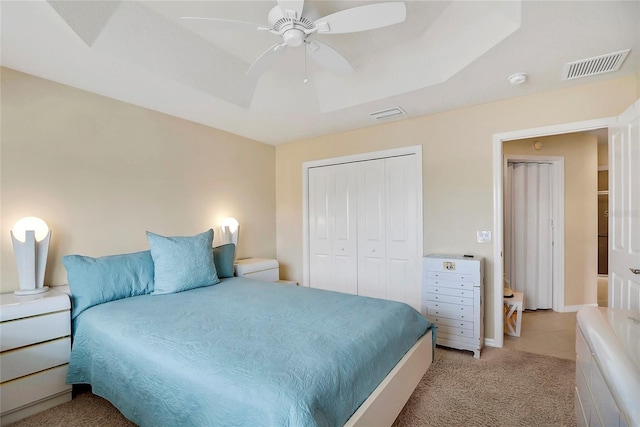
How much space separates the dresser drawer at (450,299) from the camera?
2764mm

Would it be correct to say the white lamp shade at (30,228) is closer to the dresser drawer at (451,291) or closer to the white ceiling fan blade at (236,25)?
the white ceiling fan blade at (236,25)

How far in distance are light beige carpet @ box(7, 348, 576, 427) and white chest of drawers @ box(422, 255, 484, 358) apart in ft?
0.81

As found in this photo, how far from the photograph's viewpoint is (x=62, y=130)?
2.49 metres

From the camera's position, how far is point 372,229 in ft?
12.1

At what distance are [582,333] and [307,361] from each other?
1371 mm

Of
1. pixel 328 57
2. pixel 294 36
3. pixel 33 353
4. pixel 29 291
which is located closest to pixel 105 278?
pixel 29 291

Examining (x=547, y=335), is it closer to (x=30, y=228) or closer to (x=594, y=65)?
(x=594, y=65)

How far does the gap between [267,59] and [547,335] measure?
3854 millimetres

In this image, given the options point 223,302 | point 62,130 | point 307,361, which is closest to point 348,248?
point 223,302

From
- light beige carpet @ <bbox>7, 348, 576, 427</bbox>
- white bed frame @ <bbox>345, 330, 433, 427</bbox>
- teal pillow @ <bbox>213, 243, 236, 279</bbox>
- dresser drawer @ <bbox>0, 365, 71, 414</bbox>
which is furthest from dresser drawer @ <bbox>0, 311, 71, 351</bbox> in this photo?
white bed frame @ <bbox>345, 330, 433, 427</bbox>

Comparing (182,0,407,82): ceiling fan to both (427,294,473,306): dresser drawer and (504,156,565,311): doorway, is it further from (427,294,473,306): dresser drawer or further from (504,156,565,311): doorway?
(504,156,565,311): doorway

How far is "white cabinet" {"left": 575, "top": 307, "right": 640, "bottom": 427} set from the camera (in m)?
0.93

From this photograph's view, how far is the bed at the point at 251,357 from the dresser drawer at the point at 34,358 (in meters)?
0.09

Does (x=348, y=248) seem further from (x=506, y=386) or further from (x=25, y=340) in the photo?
(x=25, y=340)
